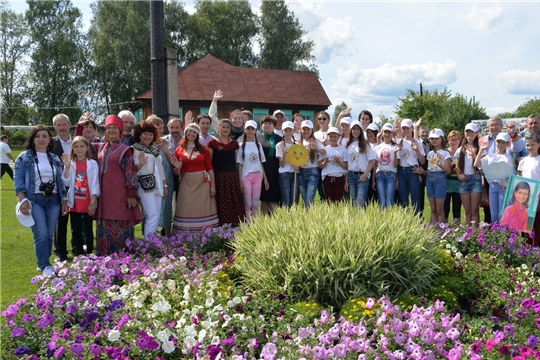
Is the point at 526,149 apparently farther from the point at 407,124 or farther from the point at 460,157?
the point at 407,124

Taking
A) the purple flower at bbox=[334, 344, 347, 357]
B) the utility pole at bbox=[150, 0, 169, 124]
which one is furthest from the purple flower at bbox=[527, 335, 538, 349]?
the utility pole at bbox=[150, 0, 169, 124]

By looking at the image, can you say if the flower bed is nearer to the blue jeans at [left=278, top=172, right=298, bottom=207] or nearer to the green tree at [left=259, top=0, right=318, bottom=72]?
the blue jeans at [left=278, top=172, right=298, bottom=207]

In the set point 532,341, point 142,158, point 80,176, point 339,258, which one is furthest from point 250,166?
point 532,341

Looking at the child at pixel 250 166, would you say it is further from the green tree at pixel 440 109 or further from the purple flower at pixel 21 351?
the green tree at pixel 440 109

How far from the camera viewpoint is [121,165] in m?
6.02

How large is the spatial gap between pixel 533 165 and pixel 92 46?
3502cm

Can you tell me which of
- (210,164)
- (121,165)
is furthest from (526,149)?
(121,165)

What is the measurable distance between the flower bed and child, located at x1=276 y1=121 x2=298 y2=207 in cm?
310

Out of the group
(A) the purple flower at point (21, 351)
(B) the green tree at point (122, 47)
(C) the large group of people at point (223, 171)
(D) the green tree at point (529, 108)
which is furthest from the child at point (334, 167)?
(D) the green tree at point (529, 108)

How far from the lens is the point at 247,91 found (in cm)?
2820

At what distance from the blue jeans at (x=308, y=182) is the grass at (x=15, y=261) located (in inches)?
118

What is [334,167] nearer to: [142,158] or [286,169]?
[286,169]

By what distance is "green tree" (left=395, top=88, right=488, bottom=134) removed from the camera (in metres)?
43.0

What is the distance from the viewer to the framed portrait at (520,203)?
6717 mm
